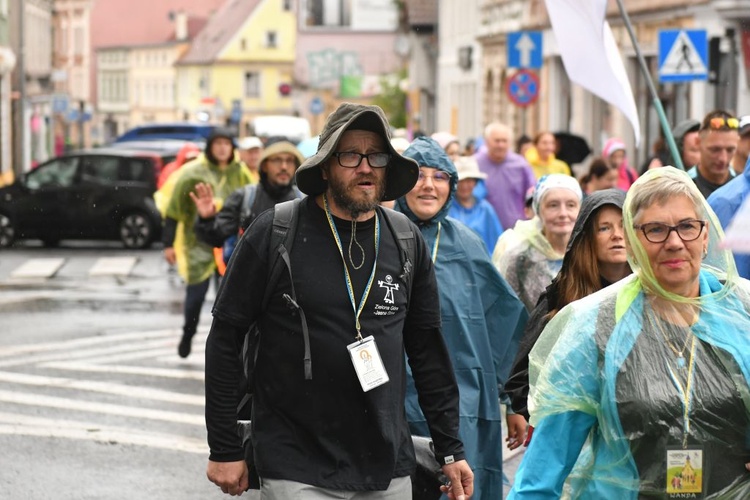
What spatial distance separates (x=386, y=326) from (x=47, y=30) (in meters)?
70.8

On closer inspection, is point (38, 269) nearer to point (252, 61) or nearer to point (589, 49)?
point (589, 49)

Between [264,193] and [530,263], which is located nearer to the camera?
[530,263]

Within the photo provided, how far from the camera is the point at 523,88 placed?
973 inches

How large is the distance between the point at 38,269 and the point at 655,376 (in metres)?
20.1

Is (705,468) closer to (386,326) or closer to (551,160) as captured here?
(386,326)

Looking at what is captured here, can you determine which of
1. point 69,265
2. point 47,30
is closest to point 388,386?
point 69,265

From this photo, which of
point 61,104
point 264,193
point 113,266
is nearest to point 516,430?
point 264,193

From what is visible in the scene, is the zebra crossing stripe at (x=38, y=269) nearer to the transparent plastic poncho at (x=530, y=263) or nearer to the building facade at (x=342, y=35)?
the transparent plastic poncho at (x=530, y=263)

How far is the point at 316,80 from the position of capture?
83.4 m

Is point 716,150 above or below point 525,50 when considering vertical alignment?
below

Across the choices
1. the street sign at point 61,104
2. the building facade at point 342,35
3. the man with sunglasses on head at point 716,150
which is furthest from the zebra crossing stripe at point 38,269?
the building facade at point 342,35

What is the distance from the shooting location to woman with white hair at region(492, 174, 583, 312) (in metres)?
7.36

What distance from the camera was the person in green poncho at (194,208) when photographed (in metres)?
12.9

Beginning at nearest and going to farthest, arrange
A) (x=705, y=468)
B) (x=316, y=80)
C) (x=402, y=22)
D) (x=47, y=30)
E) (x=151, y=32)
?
(x=705, y=468) < (x=402, y=22) < (x=47, y=30) < (x=316, y=80) < (x=151, y=32)
